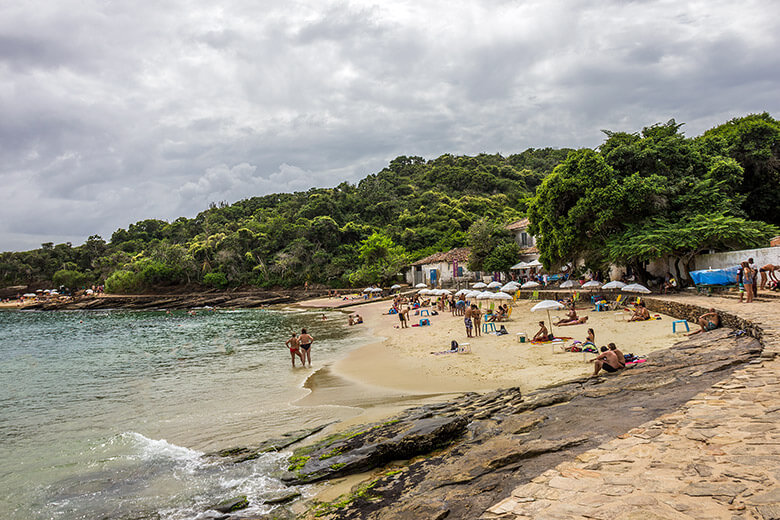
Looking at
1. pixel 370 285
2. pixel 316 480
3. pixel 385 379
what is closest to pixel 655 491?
pixel 316 480

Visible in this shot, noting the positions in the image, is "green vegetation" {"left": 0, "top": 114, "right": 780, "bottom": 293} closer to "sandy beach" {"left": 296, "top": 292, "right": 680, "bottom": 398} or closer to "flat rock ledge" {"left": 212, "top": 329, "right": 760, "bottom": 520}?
"sandy beach" {"left": 296, "top": 292, "right": 680, "bottom": 398}

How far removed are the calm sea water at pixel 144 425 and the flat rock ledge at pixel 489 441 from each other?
1.22 m

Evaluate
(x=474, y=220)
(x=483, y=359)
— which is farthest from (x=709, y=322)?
(x=474, y=220)

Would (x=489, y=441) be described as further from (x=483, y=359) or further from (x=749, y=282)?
(x=749, y=282)

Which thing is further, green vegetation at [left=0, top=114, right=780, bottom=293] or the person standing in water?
green vegetation at [left=0, top=114, right=780, bottom=293]

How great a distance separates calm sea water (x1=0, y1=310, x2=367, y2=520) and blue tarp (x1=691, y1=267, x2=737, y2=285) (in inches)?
631

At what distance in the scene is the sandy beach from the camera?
10.8m

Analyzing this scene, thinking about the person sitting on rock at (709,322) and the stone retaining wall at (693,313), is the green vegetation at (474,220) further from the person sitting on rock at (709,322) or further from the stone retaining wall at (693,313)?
the person sitting on rock at (709,322)

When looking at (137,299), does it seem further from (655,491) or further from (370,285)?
(655,491)

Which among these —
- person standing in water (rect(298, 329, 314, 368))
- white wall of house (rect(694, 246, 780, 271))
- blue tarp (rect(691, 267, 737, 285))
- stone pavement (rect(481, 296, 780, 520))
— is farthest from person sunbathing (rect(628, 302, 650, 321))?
person standing in water (rect(298, 329, 314, 368))

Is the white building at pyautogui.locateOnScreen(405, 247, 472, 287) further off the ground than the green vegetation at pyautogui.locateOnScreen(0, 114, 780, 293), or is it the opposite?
the green vegetation at pyautogui.locateOnScreen(0, 114, 780, 293)

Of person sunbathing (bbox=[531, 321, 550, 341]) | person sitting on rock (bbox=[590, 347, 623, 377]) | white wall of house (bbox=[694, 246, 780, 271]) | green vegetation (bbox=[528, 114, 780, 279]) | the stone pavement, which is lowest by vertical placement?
person sunbathing (bbox=[531, 321, 550, 341])

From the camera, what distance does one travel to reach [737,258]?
65.7 feet

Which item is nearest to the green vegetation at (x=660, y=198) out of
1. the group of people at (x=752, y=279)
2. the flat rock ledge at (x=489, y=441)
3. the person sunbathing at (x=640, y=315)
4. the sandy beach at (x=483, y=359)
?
the group of people at (x=752, y=279)
